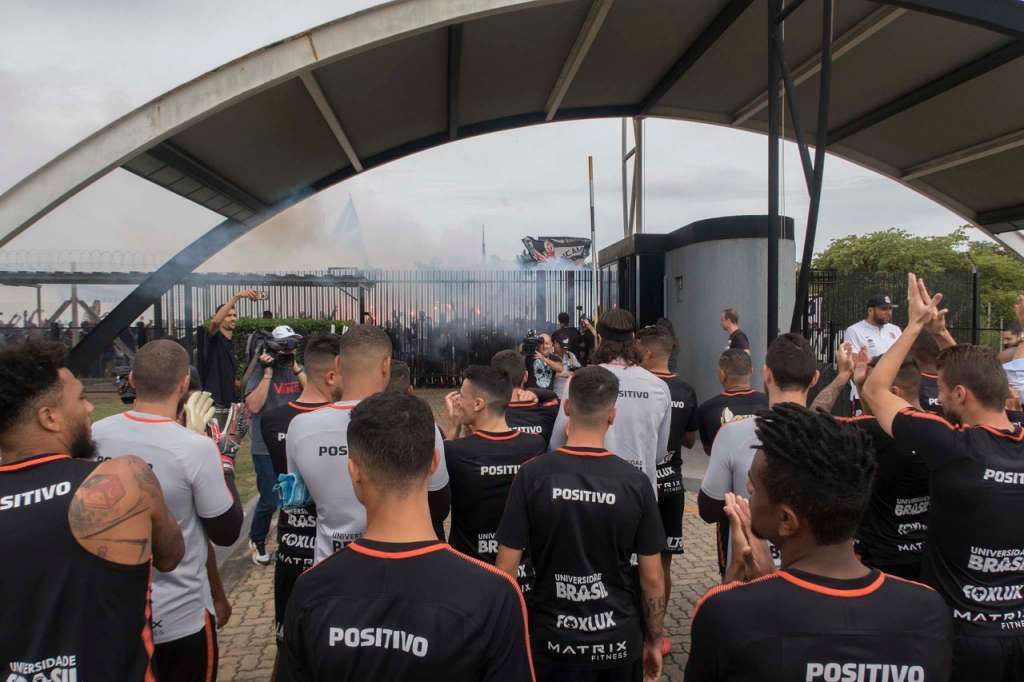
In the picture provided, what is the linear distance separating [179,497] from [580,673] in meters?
1.85

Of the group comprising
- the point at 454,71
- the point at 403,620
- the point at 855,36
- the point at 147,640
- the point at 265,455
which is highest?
the point at 855,36

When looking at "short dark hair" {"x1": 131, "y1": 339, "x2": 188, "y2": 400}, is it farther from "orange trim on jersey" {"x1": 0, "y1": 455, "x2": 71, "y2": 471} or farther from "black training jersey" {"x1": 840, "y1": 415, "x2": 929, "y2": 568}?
"black training jersey" {"x1": 840, "y1": 415, "x2": 929, "y2": 568}

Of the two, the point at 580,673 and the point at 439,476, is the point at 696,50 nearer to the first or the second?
the point at 439,476

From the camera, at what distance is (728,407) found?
4180 millimetres

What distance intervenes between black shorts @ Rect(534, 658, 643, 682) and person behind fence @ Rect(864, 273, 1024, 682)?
1316 mm

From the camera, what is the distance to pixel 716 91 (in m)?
12.8

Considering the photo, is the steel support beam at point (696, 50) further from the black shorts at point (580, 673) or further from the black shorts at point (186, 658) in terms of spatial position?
the black shorts at point (186, 658)

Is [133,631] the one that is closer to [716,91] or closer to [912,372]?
[912,372]

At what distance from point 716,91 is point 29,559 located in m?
13.3

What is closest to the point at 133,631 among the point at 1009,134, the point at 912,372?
the point at 912,372

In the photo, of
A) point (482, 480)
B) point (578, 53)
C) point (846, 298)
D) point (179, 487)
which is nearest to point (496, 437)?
point (482, 480)

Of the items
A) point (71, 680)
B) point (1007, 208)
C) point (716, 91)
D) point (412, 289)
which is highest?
point (716, 91)

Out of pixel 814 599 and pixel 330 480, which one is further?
pixel 330 480

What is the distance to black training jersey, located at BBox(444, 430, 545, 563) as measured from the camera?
331 centimetres
